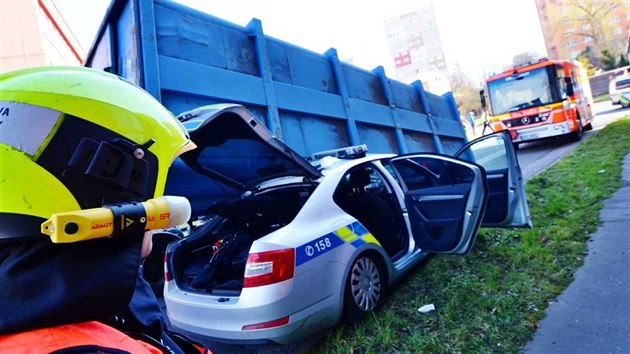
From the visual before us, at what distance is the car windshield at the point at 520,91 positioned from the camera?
1283 cm

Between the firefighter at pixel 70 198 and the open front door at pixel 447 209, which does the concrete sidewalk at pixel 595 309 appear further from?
the firefighter at pixel 70 198

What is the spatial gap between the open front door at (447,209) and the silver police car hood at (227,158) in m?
1.15

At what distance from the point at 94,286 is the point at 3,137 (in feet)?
1.33

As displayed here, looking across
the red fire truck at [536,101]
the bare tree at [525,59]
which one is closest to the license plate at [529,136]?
the red fire truck at [536,101]

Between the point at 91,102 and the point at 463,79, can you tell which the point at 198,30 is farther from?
the point at 463,79

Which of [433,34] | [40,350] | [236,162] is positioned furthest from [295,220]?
[433,34]

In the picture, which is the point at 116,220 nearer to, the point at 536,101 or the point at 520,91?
the point at 536,101

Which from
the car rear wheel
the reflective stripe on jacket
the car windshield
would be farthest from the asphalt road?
the reflective stripe on jacket

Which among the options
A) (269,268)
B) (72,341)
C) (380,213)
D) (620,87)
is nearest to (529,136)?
(380,213)

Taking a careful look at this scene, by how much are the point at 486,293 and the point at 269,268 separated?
201 cm

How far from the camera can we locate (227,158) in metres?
3.31

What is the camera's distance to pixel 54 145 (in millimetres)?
886

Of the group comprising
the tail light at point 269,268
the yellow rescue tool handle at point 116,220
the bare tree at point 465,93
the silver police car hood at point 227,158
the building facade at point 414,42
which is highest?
A: the building facade at point 414,42

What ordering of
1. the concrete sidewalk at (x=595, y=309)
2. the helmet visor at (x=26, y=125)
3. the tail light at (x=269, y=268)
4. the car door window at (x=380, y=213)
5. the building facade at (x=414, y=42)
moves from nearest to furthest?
1. the helmet visor at (x=26, y=125)
2. the concrete sidewalk at (x=595, y=309)
3. the tail light at (x=269, y=268)
4. the car door window at (x=380, y=213)
5. the building facade at (x=414, y=42)
